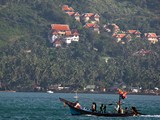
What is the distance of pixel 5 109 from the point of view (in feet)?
441

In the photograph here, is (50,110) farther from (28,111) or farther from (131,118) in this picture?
(131,118)

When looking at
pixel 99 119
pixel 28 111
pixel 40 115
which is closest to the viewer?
pixel 99 119

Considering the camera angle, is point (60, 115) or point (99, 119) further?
point (60, 115)

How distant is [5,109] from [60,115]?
16.3 meters

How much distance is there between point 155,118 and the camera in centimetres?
11769

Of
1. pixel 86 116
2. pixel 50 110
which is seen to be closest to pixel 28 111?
pixel 50 110

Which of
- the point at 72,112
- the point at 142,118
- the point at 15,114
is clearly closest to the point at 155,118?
the point at 142,118

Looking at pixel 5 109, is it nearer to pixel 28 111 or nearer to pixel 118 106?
pixel 28 111

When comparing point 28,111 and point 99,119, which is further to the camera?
point 28,111

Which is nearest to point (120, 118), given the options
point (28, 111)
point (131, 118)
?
point (131, 118)

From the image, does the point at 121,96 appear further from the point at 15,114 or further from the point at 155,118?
the point at 15,114

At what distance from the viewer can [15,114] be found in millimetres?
120875

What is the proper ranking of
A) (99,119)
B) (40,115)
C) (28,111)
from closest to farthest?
(99,119), (40,115), (28,111)

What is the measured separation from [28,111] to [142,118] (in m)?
20.7
